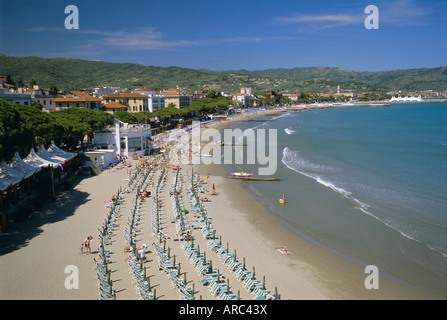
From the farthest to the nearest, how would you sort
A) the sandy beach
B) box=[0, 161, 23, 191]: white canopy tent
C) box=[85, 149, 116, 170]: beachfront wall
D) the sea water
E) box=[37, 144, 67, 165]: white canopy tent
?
box=[85, 149, 116, 170]: beachfront wall, box=[37, 144, 67, 165]: white canopy tent, box=[0, 161, 23, 191]: white canopy tent, the sea water, the sandy beach

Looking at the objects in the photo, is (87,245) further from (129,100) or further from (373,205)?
(129,100)

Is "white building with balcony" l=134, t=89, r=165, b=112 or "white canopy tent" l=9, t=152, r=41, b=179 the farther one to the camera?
"white building with balcony" l=134, t=89, r=165, b=112

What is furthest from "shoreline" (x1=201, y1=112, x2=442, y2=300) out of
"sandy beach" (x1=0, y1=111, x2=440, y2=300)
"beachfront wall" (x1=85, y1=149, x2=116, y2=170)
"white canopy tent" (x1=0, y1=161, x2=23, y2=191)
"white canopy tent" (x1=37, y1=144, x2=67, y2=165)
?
"beachfront wall" (x1=85, y1=149, x2=116, y2=170)

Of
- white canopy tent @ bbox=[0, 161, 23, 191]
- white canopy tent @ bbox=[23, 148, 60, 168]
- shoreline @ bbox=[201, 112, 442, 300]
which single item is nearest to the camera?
shoreline @ bbox=[201, 112, 442, 300]

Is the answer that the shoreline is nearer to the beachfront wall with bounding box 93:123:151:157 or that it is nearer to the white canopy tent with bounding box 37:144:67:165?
the white canopy tent with bounding box 37:144:67:165

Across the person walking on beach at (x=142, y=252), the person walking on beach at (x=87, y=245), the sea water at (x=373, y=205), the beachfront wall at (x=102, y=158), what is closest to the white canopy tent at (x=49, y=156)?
the beachfront wall at (x=102, y=158)

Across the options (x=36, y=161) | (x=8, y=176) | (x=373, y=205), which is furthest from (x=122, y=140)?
(x=373, y=205)

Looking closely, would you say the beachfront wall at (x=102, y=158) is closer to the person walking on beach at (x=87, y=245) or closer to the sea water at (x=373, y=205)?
the sea water at (x=373, y=205)

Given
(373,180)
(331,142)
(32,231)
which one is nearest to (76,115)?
(32,231)
